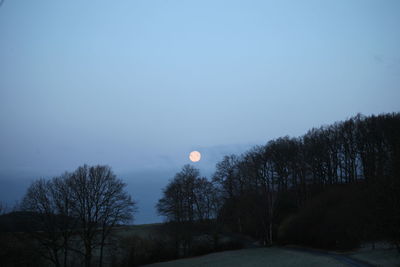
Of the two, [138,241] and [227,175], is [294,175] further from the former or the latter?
[138,241]

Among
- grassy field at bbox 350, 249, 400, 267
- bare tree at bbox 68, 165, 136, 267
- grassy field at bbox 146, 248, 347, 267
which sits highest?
bare tree at bbox 68, 165, 136, 267

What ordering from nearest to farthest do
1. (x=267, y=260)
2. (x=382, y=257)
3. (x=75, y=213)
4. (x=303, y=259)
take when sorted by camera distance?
1. (x=382, y=257)
2. (x=303, y=259)
3. (x=267, y=260)
4. (x=75, y=213)

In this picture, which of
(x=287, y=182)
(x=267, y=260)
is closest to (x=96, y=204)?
(x=267, y=260)

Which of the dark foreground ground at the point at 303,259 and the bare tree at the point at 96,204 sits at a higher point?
the bare tree at the point at 96,204

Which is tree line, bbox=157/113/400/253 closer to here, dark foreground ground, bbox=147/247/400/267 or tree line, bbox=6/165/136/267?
dark foreground ground, bbox=147/247/400/267

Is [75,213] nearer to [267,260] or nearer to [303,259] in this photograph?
[267,260]

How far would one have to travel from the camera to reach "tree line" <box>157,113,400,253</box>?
56.0m

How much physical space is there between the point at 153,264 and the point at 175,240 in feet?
22.5

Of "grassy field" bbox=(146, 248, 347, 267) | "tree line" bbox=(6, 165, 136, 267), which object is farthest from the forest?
"grassy field" bbox=(146, 248, 347, 267)

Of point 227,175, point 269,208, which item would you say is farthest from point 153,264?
point 227,175

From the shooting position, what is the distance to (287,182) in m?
70.4

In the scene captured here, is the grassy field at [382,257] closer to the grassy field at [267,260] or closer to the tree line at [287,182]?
the grassy field at [267,260]

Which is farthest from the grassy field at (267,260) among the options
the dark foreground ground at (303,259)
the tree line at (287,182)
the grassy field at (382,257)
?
the tree line at (287,182)

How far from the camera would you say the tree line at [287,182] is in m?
56.0
